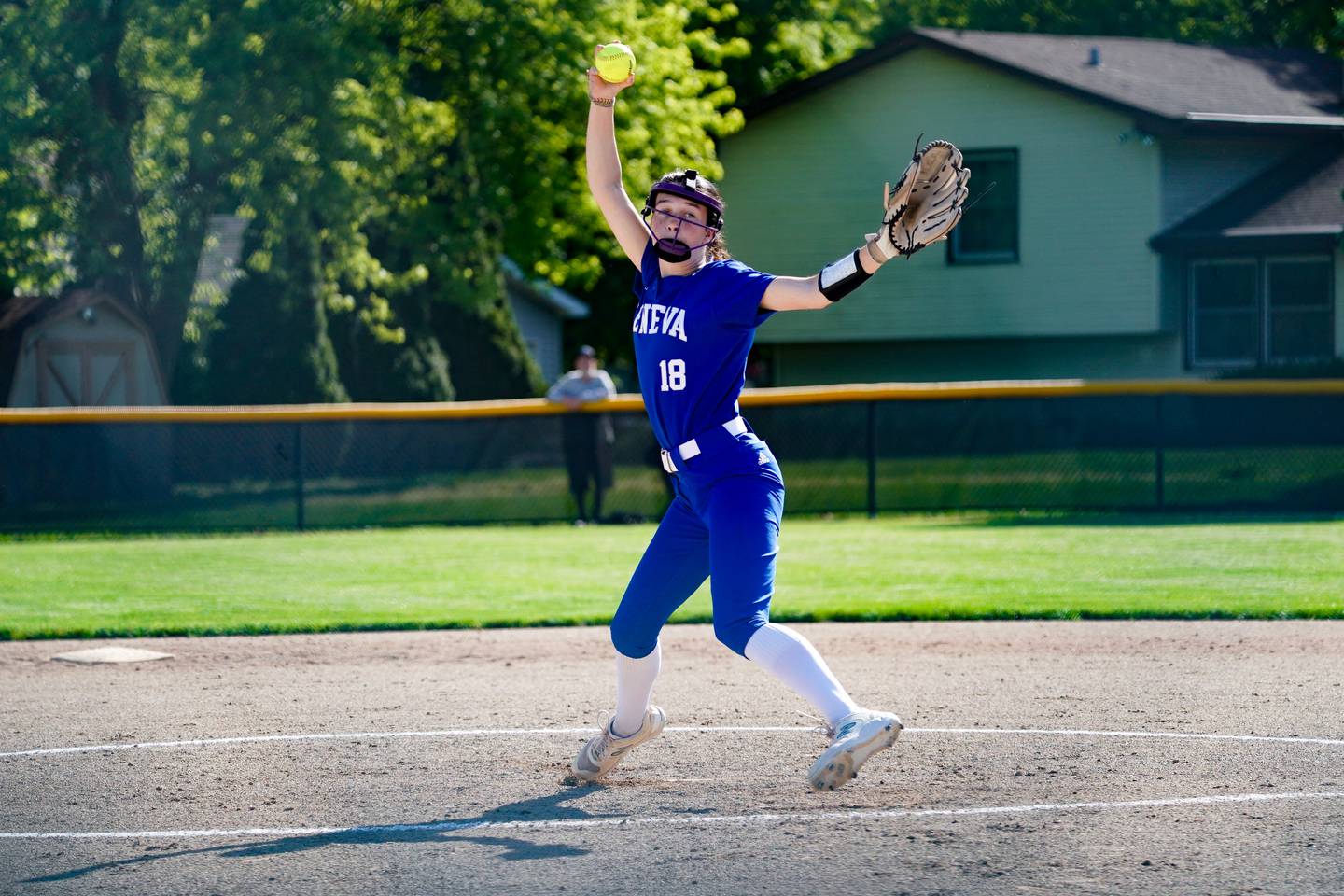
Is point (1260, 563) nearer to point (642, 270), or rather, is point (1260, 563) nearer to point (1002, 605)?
point (1002, 605)

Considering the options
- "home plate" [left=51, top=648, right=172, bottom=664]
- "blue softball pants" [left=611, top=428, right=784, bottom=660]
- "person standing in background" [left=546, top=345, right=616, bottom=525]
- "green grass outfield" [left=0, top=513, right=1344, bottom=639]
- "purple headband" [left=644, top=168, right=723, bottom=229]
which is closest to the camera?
"blue softball pants" [left=611, top=428, right=784, bottom=660]

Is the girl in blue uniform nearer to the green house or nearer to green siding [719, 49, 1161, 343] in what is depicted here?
the green house

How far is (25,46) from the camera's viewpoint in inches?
844

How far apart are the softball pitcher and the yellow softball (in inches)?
20.6

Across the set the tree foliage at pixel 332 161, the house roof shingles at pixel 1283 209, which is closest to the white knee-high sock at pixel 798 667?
the tree foliage at pixel 332 161

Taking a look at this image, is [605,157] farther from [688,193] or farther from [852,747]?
[852,747]

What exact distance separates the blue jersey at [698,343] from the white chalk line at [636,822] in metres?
1.30

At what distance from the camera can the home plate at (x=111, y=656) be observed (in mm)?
9766

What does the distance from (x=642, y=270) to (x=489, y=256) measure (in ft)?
72.6

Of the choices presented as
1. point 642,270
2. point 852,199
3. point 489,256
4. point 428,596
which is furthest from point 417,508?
point 852,199

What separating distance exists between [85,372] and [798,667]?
24559 millimetres

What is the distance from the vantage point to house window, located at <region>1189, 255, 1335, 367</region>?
91.5 ft

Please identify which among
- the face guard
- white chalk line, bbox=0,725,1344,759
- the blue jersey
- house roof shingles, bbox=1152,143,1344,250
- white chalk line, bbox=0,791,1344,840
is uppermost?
house roof shingles, bbox=1152,143,1344,250

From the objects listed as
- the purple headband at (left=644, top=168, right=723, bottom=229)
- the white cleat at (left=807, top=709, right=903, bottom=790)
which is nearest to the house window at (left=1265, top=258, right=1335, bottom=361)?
the purple headband at (left=644, top=168, right=723, bottom=229)
